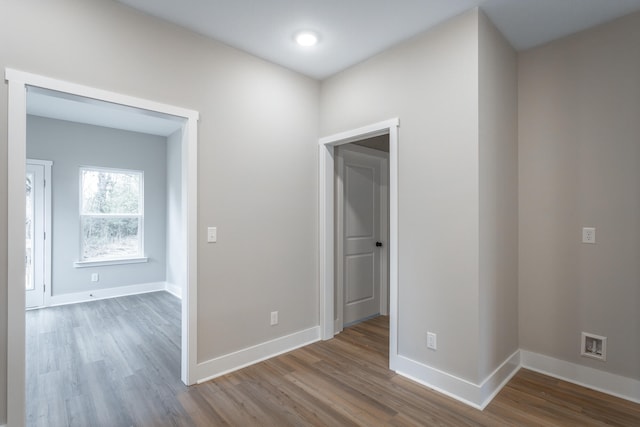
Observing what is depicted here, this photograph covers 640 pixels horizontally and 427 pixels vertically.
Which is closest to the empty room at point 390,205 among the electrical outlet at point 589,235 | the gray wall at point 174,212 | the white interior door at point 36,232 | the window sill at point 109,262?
the electrical outlet at point 589,235

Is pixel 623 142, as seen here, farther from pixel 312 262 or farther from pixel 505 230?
pixel 312 262

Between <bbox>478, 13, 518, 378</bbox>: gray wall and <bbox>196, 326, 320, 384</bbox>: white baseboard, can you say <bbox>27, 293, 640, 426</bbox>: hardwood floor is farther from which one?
<bbox>478, 13, 518, 378</bbox>: gray wall

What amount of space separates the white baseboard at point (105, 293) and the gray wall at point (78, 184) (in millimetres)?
63

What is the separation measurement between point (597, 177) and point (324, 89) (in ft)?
8.23

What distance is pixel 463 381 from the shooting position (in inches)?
89.7

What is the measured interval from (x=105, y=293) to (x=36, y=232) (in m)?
1.32

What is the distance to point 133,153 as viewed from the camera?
5547 millimetres

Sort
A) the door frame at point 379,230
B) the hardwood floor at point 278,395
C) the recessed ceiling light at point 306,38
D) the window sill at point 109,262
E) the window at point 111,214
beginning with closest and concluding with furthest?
the hardwood floor at point 278,395 < the recessed ceiling light at point 306,38 < the door frame at point 379,230 < the window sill at point 109,262 < the window at point 111,214

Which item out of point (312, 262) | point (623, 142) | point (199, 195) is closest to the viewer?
point (623, 142)

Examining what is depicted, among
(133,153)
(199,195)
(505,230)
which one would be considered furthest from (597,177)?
(133,153)

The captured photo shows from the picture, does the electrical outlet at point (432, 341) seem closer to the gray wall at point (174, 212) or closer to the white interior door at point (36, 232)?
the gray wall at point (174, 212)

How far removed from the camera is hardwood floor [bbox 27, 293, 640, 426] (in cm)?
208

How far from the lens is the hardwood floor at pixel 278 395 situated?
2078 millimetres

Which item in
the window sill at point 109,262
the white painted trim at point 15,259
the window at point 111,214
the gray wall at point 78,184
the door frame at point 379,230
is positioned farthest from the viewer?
the window at point 111,214
